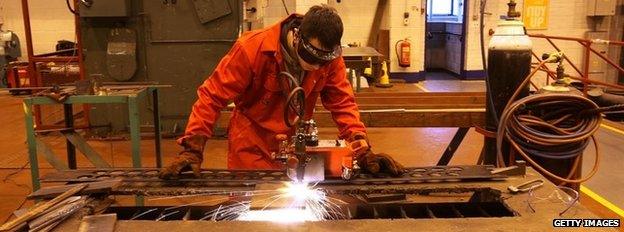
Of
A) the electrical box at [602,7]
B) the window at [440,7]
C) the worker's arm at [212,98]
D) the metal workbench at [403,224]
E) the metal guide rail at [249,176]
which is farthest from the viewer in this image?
the window at [440,7]

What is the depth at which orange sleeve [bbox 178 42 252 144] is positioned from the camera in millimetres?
1886

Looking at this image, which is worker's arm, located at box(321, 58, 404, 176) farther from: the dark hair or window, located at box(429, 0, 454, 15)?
window, located at box(429, 0, 454, 15)

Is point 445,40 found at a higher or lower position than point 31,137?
higher

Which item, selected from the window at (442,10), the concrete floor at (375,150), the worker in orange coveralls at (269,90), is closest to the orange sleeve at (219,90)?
the worker in orange coveralls at (269,90)

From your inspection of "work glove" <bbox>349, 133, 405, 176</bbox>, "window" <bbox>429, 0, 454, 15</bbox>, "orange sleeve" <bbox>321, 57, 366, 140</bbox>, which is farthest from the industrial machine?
"window" <bbox>429, 0, 454, 15</bbox>

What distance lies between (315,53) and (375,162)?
42cm

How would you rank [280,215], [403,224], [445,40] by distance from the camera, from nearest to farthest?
[403,224]
[280,215]
[445,40]

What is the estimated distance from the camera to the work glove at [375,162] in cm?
174

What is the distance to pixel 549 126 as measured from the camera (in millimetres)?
1909

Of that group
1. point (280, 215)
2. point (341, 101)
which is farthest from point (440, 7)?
point (280, 215)

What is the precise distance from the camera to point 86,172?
69.6 inches

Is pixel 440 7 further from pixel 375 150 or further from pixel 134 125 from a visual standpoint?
pixel 134 125

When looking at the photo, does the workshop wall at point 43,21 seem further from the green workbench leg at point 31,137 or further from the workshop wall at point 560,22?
the workshop wall at point 560,22

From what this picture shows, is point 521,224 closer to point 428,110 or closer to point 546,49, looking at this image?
point 428,110
